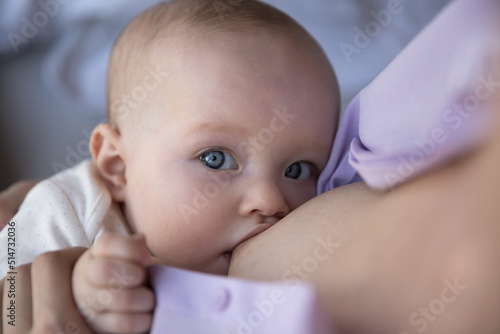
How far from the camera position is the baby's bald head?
3.72 ft

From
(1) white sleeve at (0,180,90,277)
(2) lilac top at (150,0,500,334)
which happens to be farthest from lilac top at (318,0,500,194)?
(1) white sleeve at (0,180,90,277)

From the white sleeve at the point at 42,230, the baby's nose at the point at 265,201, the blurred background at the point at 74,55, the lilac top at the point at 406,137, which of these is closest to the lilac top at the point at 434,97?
the lilac top at the point at 406,137

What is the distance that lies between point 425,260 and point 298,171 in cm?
53

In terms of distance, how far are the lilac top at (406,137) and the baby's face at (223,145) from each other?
0.29m

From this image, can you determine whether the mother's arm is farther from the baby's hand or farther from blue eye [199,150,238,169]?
blue eye [199,150,238,169]

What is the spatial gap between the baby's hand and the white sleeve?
34 centimetres

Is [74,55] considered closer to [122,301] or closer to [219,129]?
[219,129]

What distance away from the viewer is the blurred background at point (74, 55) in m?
1.67

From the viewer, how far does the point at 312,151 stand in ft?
3.73

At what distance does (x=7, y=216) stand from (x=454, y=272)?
973 millimetres

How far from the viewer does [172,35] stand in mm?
1162

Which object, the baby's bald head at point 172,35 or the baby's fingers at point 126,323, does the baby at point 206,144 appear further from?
the baby's fingers at point 126,323

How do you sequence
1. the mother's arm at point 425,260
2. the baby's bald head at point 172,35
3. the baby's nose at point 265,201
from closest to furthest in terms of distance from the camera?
the mother's arm at point 425,260 < the baby's nose at point 265,201 < the baby's bald head at point 172,35

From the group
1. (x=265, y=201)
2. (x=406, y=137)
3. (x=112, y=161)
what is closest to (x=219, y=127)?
(x=265, y=201)
